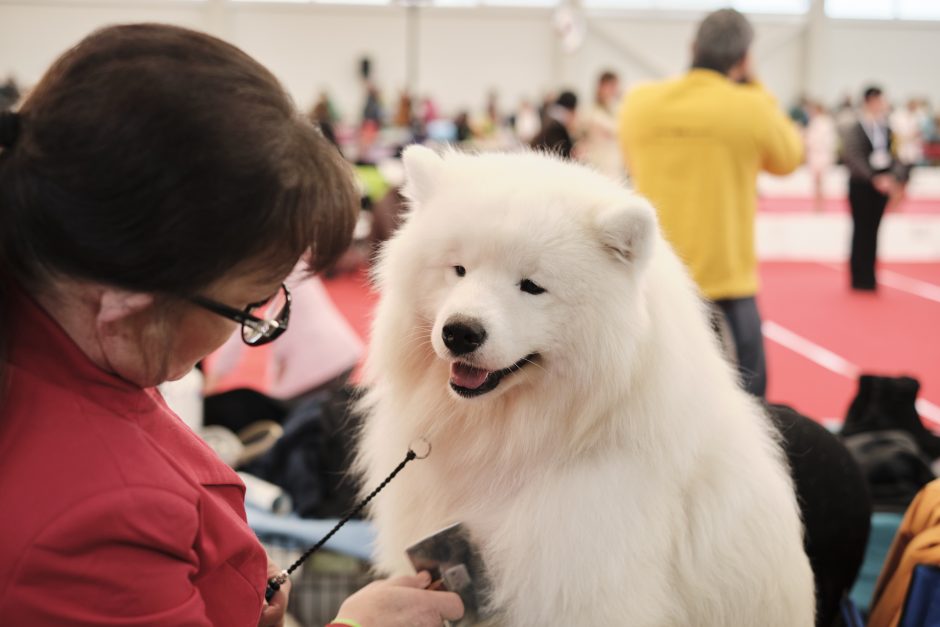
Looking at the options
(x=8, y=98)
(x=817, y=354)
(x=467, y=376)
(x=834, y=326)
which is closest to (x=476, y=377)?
(x=467, y=376)

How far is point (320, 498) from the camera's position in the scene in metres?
3.17

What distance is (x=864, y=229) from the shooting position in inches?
369

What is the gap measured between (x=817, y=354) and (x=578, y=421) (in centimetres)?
592

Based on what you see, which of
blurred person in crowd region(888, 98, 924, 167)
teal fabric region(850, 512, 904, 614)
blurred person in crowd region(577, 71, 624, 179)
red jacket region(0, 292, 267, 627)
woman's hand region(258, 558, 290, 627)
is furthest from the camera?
blurred person in crowd region(888, 98, 924, 167)

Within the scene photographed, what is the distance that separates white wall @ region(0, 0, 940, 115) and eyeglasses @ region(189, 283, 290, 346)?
82.5 feet

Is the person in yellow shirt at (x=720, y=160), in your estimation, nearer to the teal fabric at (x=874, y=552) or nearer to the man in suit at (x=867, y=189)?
the teal fabric at (x=874, y=552)

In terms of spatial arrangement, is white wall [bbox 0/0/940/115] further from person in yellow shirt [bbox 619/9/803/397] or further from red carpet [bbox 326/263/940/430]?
person in yellow shirt [bbox 619/9/803/397]

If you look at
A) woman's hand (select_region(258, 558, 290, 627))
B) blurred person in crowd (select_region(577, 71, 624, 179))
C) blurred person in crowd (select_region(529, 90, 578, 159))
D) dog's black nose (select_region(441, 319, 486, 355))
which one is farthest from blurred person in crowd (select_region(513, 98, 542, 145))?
woman's hand (select_region(258, 558, 290, 627))

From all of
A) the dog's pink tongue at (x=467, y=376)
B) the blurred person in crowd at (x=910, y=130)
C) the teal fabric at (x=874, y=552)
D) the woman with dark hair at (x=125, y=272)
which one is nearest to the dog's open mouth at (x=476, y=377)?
the dog's pink tongue at (x=467, y=376)

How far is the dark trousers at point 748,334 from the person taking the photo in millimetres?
3980

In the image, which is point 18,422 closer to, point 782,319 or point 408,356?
point 408,356

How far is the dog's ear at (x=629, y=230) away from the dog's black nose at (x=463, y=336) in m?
0.30

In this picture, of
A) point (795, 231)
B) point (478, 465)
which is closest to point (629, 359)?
point (478, 465)

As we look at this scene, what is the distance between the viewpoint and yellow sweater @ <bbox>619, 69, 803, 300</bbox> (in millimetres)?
4027
